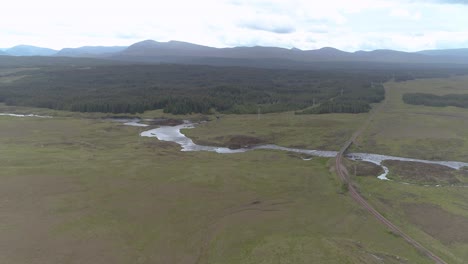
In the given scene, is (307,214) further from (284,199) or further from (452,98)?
(452,98)

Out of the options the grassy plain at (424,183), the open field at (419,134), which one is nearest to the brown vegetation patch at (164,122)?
the grassy plain at (424,183)

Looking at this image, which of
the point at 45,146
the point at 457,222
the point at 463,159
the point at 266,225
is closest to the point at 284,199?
the point at 266,225

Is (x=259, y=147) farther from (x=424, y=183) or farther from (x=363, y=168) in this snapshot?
(x=424, y=183)

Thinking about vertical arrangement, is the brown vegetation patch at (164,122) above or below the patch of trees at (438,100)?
below

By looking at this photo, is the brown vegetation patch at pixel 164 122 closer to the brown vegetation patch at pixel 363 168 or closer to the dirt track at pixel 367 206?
A: the dirt track at pixel 367 206

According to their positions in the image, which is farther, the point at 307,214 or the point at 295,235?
the point at 307,214

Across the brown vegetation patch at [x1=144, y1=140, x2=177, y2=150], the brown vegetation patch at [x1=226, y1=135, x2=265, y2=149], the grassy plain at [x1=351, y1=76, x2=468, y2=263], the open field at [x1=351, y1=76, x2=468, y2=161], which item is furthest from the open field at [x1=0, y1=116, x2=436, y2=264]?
the open field at [x1=351, y1=76, x2=468, y2=161]

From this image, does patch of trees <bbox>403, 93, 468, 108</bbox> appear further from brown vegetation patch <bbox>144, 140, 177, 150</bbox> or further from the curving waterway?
brown vegetation patch <bbox>144, 140, 177, 150</bbox>
